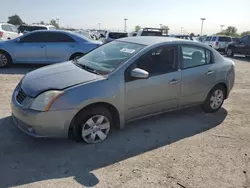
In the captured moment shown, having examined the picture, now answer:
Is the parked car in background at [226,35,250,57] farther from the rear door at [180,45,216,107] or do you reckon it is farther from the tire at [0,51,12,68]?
the tire at [0,51,12,68]

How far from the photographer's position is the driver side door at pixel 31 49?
356 inches

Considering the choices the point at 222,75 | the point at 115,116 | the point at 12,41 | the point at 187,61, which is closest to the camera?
the point at 115,116

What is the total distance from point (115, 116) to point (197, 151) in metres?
1.34

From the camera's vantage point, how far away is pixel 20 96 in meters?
3.63

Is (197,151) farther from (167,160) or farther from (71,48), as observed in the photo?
(71,48)

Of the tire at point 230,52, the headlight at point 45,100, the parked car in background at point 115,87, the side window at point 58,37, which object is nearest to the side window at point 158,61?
the parked car in background at point 115,87

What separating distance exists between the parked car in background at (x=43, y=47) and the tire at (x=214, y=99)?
5.38 metres

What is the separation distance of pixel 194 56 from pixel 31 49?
21.2 feet

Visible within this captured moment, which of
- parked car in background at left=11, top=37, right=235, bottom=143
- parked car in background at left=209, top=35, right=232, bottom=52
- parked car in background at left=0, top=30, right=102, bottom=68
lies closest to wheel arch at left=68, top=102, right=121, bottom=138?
parked car in background at left=11, top=37, right=235, bottom=143

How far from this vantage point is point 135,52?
404cm

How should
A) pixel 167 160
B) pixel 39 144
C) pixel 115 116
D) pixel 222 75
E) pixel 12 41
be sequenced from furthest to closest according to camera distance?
pixel 12 41 → pixel 222 75 → pixel 115 116 → pixel 39 144 → pixel 167 160

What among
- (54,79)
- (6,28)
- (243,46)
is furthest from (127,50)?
(243,46)

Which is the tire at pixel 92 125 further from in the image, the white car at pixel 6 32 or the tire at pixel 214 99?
the white car at pixel 6 32

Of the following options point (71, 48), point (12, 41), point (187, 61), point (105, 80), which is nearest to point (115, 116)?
point (105, 80)
